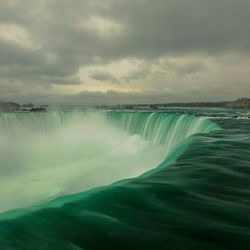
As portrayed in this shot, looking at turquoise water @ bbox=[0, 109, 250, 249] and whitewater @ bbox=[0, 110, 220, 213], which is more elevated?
turquoise water @ bbox=[0, 109, 250, 249]

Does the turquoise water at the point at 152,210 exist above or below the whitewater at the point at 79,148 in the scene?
above

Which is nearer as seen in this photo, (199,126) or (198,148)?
(198,148)

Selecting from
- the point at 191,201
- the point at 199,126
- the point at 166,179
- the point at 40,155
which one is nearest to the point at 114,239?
the point at 191,201

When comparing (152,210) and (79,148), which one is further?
(79,148)

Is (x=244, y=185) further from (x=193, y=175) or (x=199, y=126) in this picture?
(x=199, y=126)

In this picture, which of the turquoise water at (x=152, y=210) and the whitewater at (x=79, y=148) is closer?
the turquoise water at (x=152, y=210)

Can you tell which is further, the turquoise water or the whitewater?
the whitewater

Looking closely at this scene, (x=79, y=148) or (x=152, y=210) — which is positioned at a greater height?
(x=152, y=210)

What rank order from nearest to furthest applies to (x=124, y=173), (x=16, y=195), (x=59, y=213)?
1. (x=59, y=213)
2. (x=16, y=195)
3. (x=124, y=173)
